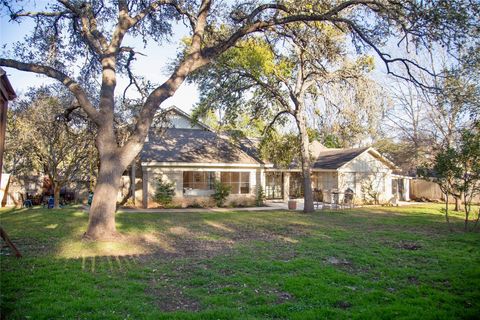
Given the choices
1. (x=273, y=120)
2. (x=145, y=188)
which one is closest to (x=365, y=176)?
(x=273, y=120)

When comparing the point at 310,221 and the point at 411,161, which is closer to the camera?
the point at 310,221

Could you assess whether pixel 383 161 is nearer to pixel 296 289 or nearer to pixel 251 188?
pixel 251 188

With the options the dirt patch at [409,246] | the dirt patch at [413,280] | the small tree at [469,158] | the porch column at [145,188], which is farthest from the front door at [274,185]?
the dirt patch at [413,280]

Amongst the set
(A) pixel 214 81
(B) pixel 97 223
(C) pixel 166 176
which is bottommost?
(B) pixel 97 223

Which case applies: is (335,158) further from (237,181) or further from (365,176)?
(237,181)

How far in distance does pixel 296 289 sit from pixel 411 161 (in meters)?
25.3

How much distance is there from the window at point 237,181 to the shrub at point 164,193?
11.7 ft

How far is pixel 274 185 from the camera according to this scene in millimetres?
27828

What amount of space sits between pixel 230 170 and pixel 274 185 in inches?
224

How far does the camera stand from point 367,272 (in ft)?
22.7

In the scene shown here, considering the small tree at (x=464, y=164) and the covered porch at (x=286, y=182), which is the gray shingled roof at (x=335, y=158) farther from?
the small tree at (x=464, y=164)

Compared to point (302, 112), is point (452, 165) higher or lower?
lower

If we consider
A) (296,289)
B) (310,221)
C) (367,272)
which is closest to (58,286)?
(296,289)

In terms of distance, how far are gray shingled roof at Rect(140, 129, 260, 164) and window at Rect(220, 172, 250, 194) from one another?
0.88m
